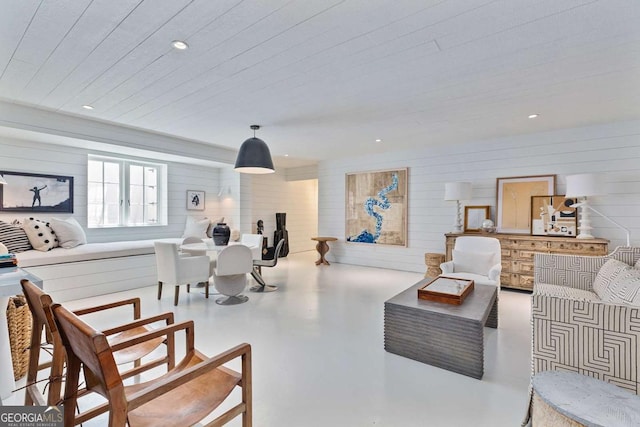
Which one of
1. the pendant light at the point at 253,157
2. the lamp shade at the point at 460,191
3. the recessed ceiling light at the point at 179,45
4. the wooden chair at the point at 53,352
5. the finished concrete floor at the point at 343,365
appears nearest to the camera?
the wooden chair at the point at 53,352

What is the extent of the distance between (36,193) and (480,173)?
6.90 m

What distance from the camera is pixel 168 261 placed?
376 centimetres

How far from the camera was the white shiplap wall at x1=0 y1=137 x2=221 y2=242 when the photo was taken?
419 centimetres

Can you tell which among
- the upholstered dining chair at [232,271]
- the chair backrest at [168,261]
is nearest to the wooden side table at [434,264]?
the upholstered dining chair at [232,271]

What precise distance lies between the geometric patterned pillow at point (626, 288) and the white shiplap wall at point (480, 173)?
247cm

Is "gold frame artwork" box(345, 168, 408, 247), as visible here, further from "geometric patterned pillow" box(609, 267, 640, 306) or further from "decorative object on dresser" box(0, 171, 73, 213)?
"decorative object on dresser" box(0, 171, 73, 213)

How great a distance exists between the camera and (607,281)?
2.36m

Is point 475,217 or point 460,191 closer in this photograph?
point 460,191

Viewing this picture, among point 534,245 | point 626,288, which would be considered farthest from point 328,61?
point 534,245

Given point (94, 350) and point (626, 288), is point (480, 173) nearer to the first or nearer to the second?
point (626, 288)

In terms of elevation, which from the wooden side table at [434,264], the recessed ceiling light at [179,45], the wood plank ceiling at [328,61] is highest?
the wood plank ceiling at [328,61]

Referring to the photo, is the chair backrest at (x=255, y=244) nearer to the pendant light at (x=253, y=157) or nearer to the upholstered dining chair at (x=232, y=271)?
the upholstered dining chair at (x=232, y=271)

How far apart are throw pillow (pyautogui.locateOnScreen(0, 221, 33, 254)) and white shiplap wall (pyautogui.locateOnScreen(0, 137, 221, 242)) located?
15.6 inches

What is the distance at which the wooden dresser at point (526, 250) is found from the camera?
395cm
